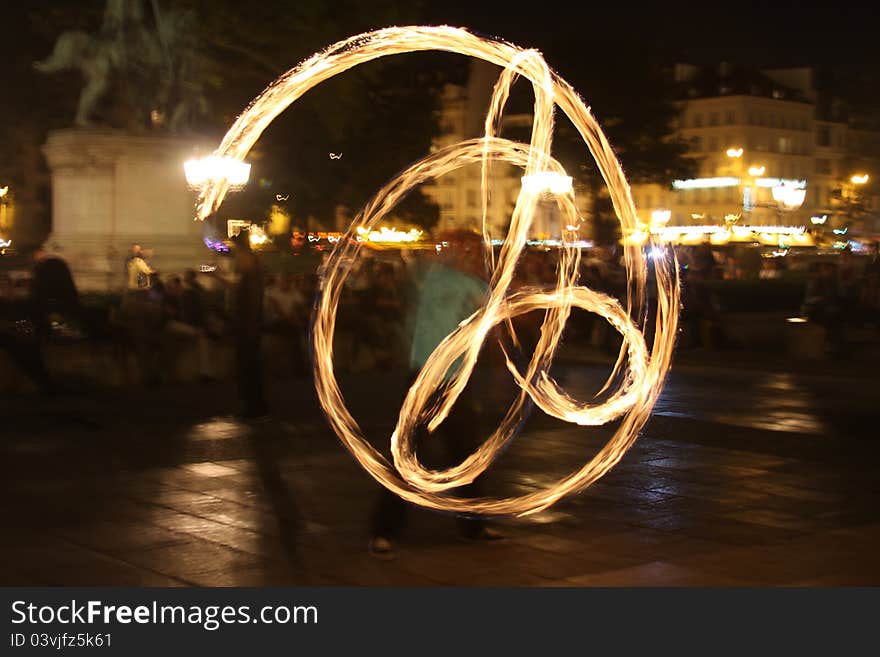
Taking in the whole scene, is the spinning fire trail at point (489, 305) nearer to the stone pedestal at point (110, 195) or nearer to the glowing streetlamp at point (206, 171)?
the glowing streetlamp at point (206, 171)

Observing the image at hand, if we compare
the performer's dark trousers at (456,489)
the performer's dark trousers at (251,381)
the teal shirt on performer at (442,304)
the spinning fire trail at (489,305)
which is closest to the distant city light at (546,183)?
the spinning fire trail at (489,305)

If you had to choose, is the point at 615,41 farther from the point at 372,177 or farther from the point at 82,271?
the point at 82,271

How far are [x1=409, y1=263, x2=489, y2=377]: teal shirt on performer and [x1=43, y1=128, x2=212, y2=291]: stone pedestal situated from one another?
17.3m

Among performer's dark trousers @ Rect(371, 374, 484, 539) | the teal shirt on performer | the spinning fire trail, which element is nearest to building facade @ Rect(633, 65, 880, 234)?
the spinning fire trail

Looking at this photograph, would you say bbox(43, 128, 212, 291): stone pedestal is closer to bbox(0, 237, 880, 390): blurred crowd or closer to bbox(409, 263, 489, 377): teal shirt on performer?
bbox(0, 237, 880, 390): blurred crowd

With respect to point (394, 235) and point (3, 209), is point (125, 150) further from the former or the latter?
point (394, 235)

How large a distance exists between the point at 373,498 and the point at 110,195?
657 inches

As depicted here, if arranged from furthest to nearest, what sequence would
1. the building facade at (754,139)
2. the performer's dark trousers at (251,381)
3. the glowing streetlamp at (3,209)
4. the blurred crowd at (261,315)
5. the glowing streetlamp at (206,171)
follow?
the building facade at (754,139), the glowing streetlamp at (3,209), the glowing streetlamp at (206,171), the blurred crowd at (261,315), the performer's dark trousers at (251,381)

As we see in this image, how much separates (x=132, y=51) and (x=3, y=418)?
13.4 metres

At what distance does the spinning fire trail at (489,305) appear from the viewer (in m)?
8.45

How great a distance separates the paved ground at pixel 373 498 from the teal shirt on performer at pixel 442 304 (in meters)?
1.27

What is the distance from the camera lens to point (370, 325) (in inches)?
784

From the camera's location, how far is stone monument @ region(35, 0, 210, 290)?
82.0 ft

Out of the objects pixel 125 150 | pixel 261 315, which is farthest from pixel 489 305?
pixel 125 150
